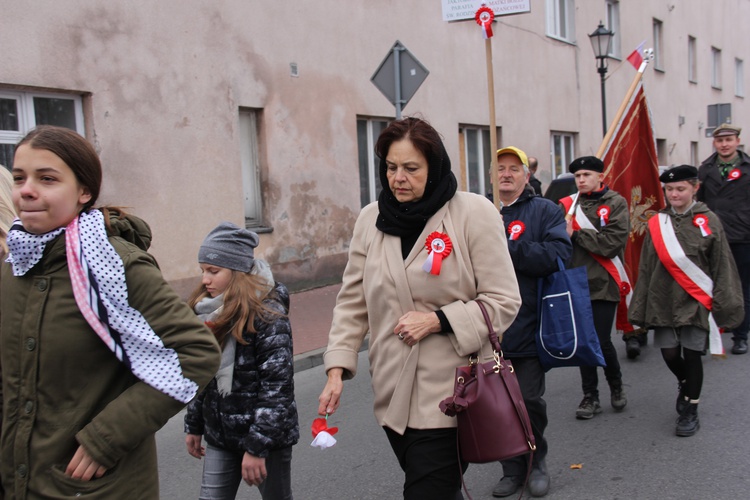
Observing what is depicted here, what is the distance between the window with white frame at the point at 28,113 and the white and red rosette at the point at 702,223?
6961 millimetres

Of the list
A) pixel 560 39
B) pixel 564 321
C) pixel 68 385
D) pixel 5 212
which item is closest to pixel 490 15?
pixel 564 321

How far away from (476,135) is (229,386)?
14608mm

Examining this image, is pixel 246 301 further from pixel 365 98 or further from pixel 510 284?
pixel 365 98

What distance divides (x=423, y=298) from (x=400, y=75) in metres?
7.38

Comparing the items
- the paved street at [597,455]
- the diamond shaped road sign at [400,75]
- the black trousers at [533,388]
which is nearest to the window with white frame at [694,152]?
the diamond shaped road sign at [400,75]

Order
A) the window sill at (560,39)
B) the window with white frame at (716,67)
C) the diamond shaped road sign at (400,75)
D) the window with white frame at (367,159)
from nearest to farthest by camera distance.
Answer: the diamond shaped road sign at (400,75), the window with white frame at (367,159), the window sill at (560,39), the window with white frame at (716,67)

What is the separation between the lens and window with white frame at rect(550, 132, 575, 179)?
20422 millimetres

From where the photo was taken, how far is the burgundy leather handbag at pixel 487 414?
2645 millimetres

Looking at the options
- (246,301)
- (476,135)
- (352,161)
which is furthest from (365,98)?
(246,301)

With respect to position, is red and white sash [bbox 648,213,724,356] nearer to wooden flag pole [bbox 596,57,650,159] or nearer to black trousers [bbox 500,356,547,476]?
wooden flag pole [bbox 596,57,650,159]

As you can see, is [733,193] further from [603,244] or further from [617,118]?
[603,244]

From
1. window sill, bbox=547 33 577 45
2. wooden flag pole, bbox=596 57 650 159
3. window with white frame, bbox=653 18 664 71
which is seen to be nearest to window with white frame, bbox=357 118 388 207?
wooden flag pole, bbox=596 57 650 159

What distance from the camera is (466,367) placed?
2.72m

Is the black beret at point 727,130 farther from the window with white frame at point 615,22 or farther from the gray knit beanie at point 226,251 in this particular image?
the window with white frame at point 615,22
